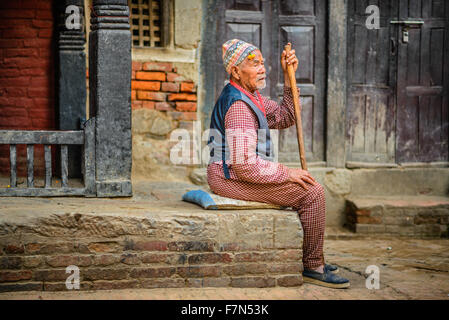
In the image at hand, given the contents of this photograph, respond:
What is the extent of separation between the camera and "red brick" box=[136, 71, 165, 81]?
620 cm

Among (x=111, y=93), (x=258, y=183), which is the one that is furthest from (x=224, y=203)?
(x=111, y=93)

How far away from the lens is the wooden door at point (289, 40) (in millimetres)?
6559

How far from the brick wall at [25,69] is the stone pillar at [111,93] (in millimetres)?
1357

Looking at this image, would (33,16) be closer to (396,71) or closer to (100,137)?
(100,137)

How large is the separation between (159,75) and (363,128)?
2.46 meters

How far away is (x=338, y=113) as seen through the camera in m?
6.89

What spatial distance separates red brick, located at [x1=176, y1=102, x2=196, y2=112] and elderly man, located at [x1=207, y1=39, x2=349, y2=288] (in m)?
2.07

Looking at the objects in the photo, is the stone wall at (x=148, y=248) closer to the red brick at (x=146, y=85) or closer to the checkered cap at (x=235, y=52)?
the checkered cap at (x=235, y=52)

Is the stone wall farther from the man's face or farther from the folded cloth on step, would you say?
the man's face

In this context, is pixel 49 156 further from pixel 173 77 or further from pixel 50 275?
pixel 173 77

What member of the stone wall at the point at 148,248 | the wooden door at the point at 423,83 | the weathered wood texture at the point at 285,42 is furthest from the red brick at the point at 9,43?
the wooden door at the point at 423,83

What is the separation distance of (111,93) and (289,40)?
2861mm

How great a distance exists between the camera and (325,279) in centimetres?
423

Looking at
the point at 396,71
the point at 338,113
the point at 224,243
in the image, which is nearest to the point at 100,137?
the point at 224,243
